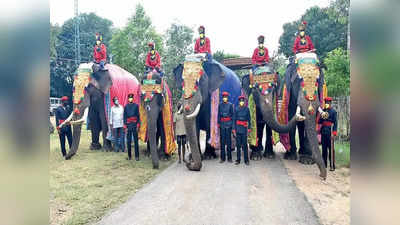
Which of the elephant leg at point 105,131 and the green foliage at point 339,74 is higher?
the green foliage at point 339,74

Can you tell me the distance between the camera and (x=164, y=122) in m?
7.59

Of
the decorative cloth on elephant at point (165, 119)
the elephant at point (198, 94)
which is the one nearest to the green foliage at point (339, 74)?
the elephant at point (198, 94)

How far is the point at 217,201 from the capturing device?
15.0 ft

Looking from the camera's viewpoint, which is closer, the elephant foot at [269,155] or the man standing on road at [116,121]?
the elephant foot at [269,155]

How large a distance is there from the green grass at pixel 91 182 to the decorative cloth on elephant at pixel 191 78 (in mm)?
2014

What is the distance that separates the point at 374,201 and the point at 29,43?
1205mm

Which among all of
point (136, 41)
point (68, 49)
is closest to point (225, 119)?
point (136, 41)

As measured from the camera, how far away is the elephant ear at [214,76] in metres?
7.54

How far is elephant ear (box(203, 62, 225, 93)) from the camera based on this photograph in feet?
24.7

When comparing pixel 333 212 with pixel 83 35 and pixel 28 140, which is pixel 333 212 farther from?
pixel 83 35

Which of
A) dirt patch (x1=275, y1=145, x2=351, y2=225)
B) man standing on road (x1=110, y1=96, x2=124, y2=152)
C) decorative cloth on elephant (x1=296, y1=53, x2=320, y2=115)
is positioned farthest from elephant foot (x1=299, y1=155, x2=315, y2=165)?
man standing on road (x1=110, y1=96, x2=124, y2=152)

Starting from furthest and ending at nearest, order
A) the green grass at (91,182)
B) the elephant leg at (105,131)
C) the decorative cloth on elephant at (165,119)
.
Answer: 1. the elephant leg at (105,131)
2. the decorative cloth on elephant at (165,119)
3. the green grass at (91,182)

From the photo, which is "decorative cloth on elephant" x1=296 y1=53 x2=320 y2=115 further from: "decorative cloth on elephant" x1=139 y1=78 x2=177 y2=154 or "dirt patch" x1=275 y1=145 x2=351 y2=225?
"decorative cloth on elephant" x1=139 y1=78 x2=177 y2=154

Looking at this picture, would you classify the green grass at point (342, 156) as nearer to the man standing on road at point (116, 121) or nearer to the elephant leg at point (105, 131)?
the man standing on road at point (116, 121)
